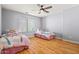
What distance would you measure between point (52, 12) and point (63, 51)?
98 cm

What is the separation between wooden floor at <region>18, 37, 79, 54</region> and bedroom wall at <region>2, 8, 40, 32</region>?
0.42 m

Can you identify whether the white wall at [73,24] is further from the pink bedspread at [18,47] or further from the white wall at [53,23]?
the pink bedspread at [18,47]

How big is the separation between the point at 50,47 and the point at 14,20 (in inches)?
42.4

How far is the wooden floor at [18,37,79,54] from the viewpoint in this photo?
1881mm

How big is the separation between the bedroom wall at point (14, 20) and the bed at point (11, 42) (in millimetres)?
162

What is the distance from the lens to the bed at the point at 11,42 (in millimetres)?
1747

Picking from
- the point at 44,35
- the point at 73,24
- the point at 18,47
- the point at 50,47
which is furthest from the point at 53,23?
the point at 18,47

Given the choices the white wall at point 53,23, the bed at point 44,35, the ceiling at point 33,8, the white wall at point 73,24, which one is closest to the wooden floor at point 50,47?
the bed at point 44,35

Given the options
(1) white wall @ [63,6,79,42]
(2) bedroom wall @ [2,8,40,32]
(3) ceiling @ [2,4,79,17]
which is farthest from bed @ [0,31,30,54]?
(1) white wall @ [63,6,79,42]

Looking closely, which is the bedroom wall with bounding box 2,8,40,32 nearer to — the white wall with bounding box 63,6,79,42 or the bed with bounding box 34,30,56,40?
the bed with bounding box 34,30,56,40
